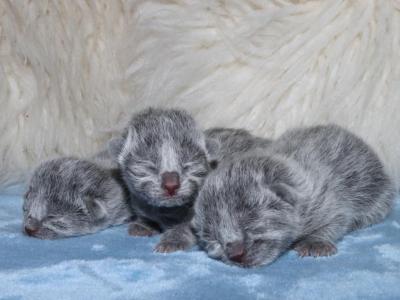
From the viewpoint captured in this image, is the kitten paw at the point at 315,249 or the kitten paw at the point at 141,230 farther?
the kitten paw at the point at 141,230

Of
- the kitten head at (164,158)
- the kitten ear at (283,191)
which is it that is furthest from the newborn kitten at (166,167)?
the kitten ear at (283,191)

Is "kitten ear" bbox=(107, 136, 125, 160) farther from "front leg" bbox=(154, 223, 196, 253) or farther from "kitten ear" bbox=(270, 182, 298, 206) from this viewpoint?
"kitten ear" bbox=(270, 182, 298, 206)

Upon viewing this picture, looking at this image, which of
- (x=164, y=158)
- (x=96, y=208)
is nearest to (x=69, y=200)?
(x=96, y=208)

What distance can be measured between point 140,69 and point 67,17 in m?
0.20

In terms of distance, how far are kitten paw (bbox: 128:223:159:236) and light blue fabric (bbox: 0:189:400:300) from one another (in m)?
0.04

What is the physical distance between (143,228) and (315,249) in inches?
14.3

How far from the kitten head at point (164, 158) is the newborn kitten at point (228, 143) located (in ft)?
0.10

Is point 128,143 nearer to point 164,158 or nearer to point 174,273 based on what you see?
point 164,158

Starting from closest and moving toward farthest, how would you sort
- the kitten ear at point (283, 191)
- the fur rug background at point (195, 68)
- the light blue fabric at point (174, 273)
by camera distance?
the light blue fabric at point (174, 273), the kitten ear at point (283, 191), the fur rug background at point (195, 68)

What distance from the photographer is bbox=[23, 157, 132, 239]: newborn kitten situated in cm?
152

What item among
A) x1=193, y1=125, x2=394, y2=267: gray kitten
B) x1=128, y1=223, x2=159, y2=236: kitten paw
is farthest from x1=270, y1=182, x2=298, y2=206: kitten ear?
x1=128, y1=223, x2=159, y2=236: kitten paw

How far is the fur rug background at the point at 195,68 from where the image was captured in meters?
1.68

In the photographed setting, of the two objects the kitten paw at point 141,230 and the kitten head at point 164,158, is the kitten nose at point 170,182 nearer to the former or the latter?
the kitten head at point 164,158

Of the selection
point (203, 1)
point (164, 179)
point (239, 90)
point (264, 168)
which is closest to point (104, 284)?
point (164, 179)
